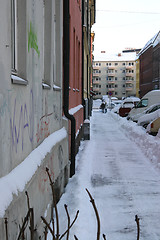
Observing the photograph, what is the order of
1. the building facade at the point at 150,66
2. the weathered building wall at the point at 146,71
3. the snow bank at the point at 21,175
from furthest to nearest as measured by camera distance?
1. the weathered building wall at the point at 146,71
2. the building facade at the point at 150,66
3. the snow bank at the point at 21,175

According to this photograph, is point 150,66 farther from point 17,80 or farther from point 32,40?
point 17,80

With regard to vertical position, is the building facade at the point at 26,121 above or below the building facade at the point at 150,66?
below

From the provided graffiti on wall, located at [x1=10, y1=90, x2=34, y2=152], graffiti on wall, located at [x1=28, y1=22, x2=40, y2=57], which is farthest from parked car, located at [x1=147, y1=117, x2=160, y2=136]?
graffiti on wall, located at [x1=10, y1=90, x2=34, y2=152]

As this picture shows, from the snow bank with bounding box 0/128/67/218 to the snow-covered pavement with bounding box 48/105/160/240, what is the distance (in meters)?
1.21

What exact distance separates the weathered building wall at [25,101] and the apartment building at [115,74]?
102m

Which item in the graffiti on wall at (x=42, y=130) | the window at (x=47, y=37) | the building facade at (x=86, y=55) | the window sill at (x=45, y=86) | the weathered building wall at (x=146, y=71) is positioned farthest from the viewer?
the weathered building wall at (x=146, y=71)

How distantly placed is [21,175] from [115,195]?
3633 mm

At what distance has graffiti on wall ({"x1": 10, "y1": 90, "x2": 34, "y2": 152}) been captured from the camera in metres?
3.39

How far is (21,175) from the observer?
337 centimetres

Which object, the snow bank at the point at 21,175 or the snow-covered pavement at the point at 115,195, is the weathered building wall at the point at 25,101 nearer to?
the snow bank at the point at 21,175

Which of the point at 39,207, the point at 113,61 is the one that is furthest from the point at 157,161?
the point at 113,61

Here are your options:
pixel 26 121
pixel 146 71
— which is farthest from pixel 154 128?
pixel 146 71

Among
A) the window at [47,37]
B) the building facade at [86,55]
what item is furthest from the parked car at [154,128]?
the window at [47,37]

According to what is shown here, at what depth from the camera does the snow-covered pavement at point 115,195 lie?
16.2 ft
